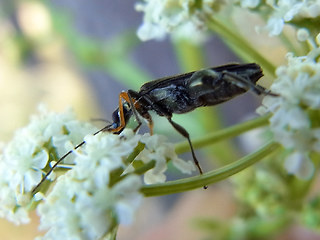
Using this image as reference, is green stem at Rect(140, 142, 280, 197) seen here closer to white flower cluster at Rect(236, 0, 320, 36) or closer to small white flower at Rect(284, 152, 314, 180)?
small white flower at Rect(284, 152, 314, 180)

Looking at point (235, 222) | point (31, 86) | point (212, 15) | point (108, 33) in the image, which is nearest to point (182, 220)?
point (235, 222)

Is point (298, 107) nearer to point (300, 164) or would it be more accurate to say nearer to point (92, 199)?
point (300, 164)

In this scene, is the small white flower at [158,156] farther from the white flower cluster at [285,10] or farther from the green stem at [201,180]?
the white flower cluster at [285,10]

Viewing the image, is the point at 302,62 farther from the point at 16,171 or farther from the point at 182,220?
the point at 182,220

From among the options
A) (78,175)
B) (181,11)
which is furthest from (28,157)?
(181,11)

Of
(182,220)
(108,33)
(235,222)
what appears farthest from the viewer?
(108,33)
